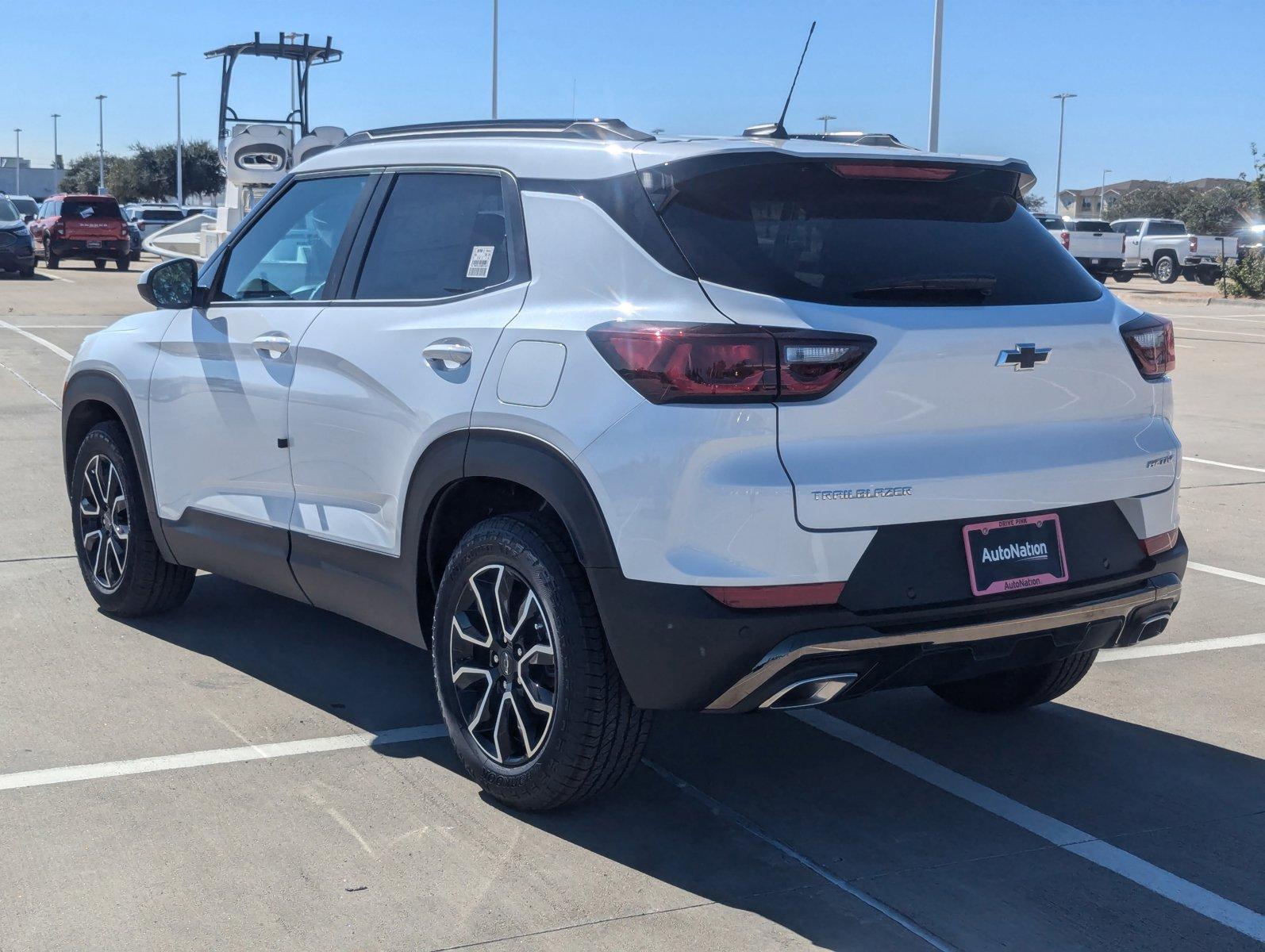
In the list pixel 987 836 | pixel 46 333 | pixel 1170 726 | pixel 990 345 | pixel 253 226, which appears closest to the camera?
pixel 990 345

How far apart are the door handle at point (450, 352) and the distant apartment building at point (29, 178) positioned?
Answer: 123 m

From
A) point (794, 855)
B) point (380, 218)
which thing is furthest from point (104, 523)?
point (794, 855)

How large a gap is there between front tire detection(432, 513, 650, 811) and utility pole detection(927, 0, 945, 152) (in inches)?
701

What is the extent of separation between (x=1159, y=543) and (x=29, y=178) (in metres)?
132

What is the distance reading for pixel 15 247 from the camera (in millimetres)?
31406

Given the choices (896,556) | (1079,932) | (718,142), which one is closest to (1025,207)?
(718,142)

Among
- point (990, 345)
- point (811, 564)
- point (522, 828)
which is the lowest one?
→ point (522, 828)

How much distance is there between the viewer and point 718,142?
382 cm

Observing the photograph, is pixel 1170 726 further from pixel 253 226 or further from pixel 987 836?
pixel 253 226

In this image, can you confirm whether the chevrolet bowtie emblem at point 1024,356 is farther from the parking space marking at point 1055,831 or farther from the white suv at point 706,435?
the parking space marking at point 1055,831

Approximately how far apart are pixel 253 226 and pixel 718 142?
218 cm

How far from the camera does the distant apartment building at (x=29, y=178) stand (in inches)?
4702

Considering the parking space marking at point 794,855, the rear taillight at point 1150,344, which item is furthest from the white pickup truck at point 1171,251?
the parking space marking at point 794,855

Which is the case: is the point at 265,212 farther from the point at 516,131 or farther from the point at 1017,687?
the point at 1017,687
